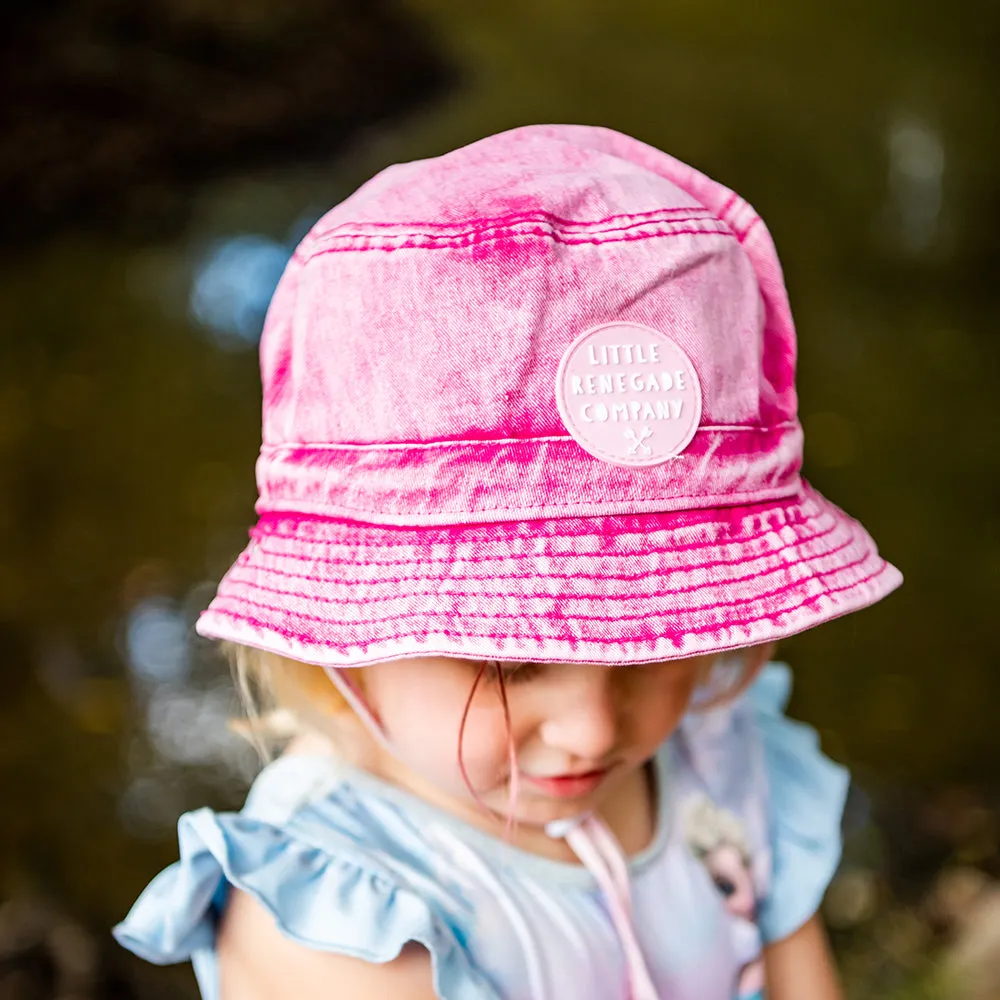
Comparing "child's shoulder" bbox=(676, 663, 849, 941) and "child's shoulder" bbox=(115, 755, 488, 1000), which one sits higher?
"child's shoulder" bbox=(115, 755, 488, 1000)

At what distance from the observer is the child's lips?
1.83 ft

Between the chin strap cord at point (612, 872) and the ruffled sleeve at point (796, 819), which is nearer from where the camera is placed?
the chin strap cord at point (612, 872)

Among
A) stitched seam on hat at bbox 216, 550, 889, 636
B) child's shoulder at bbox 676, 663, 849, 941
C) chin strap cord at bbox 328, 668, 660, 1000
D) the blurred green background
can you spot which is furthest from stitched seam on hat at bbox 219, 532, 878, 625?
the blurred green background

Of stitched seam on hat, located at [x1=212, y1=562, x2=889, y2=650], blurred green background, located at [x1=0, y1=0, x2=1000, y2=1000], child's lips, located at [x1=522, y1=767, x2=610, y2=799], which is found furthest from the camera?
blurred green background, located at [x1=0, y1=0, x2=1000, y2=1000]

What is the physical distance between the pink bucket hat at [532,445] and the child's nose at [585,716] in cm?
7

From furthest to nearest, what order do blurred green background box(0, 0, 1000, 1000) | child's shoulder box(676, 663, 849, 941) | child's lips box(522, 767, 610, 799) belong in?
blurred green background box(0, 0, 1000, 1000)
child's shoulder box(676, 663, 849, 941)
child's lips box(522, 767, 610, 799)

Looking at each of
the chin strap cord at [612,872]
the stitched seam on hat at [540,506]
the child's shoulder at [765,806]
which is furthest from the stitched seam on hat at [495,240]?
the child's shoulder at [765,806]

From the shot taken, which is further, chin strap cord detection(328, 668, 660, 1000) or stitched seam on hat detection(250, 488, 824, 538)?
chin strap cord detection(328, 668, 660, 1000)

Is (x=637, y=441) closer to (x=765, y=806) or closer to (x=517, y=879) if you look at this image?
(x=517, y=879)

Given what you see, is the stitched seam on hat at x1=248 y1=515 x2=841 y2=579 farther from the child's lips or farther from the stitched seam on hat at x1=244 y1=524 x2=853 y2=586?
the child's lips

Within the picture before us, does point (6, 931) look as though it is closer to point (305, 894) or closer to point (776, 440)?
point (305, 894)

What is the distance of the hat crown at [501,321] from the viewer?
47cm

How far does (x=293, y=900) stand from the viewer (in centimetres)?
53

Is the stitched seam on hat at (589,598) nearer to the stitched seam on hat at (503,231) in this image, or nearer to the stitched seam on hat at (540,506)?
the stitched seam on hat at (540,506)
